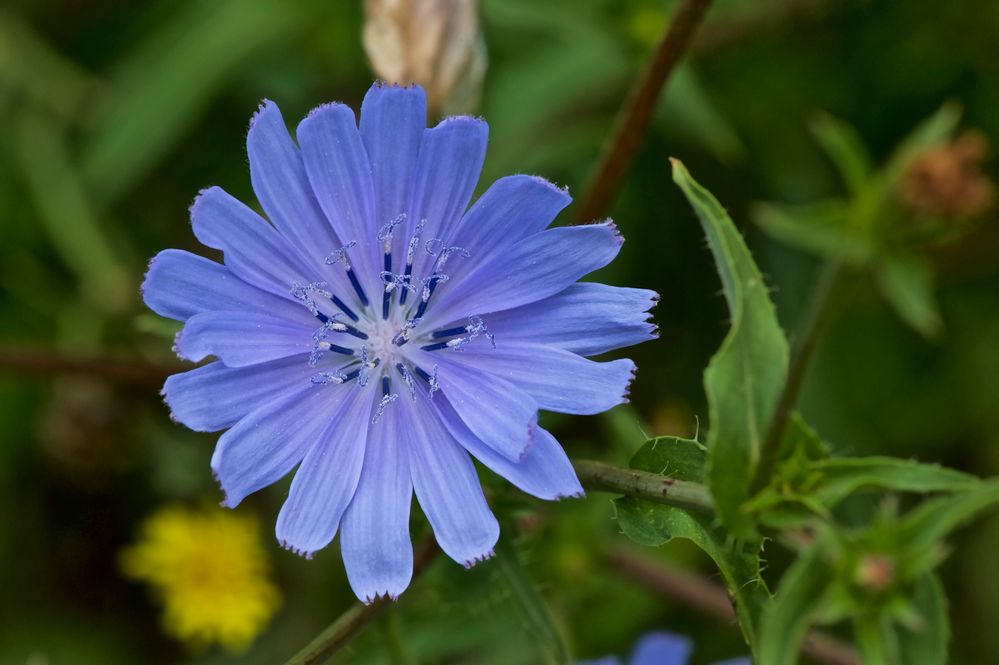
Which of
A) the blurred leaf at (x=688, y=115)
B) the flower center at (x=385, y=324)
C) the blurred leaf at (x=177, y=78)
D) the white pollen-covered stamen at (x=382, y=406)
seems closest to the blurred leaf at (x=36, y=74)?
the blurred leaf at (x=177, y=78)

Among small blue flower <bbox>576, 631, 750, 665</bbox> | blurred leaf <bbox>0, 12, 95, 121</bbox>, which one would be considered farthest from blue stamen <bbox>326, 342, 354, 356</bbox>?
blurred leaf <bbox>0, 12, 95, 121</bbox>

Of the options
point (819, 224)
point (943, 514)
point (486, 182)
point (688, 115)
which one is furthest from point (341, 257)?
point (688, 115)

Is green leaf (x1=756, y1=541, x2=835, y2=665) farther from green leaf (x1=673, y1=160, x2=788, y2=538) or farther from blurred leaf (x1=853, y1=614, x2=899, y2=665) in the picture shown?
green leaf (x1=673, y1=160, x2=788, y2=538)

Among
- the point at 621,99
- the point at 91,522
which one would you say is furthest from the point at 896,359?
the point at 91,522

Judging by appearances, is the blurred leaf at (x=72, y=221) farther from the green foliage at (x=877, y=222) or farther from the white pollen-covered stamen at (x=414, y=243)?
the green foliage at (x=877, y=222)

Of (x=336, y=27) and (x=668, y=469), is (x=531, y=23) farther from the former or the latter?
(x=668, y=469)

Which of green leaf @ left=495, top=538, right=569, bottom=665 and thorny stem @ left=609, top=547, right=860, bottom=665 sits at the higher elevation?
green leaf @ left=495, top=538, right=569, bottom=665
